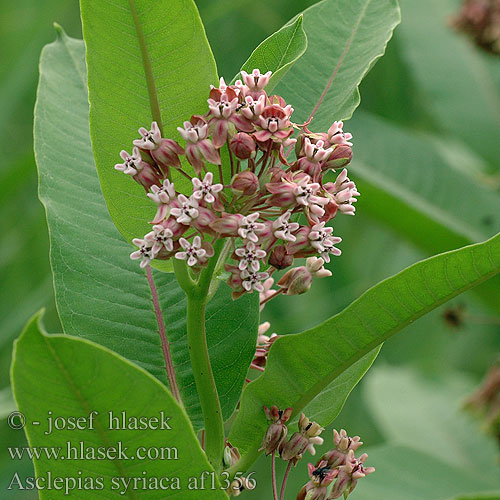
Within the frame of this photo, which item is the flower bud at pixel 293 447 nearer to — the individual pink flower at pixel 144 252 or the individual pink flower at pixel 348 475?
the individual pink flower at pixel 348 475

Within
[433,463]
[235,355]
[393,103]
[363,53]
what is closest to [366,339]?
[235,355]

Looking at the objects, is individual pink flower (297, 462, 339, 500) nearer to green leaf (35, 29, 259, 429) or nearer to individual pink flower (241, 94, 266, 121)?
green leaf (35, 29, 259, 429)

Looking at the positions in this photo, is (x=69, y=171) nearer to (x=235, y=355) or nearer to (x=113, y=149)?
(x=113, y=149)

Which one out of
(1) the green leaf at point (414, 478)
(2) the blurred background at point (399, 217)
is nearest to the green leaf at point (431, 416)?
(2) the blurred background at point (399, 217)

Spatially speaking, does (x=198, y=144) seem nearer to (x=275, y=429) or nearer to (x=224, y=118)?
(x=224, y=118)

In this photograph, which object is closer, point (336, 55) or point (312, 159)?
point (312, 159)

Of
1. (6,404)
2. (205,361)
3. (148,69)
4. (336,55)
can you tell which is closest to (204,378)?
(205,361)
